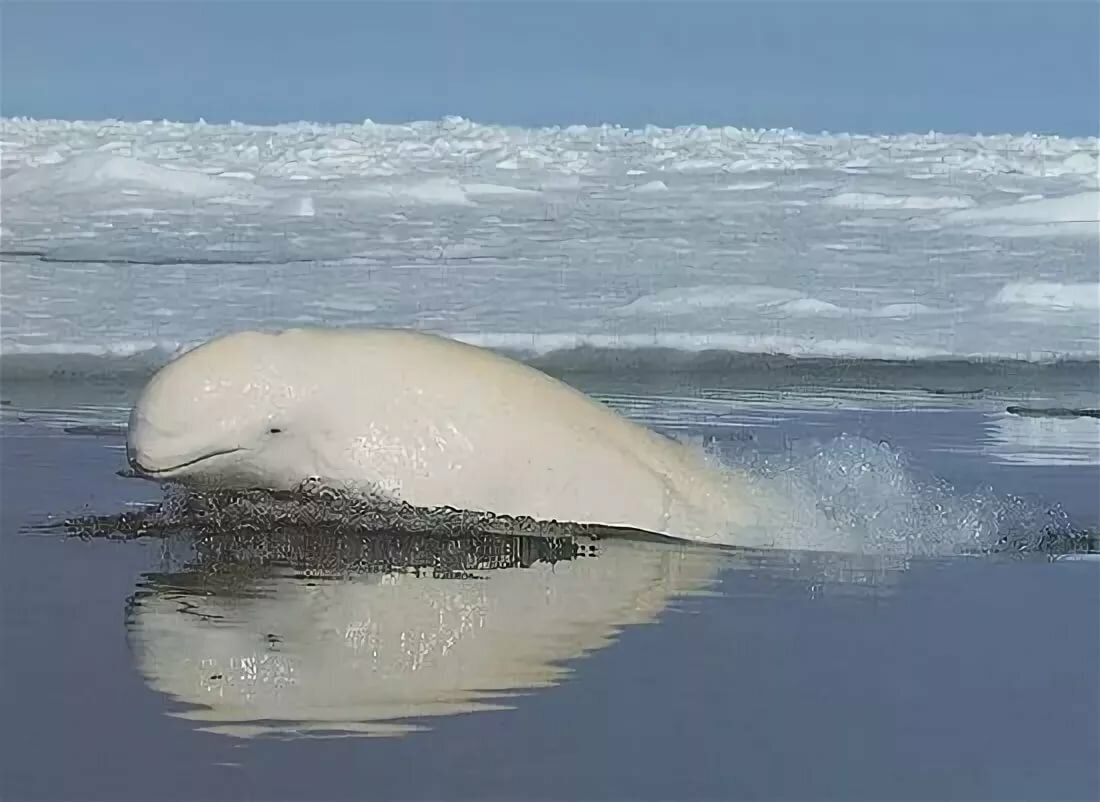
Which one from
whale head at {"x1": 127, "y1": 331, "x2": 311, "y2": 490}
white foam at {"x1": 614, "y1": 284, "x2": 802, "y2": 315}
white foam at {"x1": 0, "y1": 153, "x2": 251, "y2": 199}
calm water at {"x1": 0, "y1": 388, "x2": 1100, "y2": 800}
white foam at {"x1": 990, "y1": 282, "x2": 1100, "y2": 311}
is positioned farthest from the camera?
white foam at {"x1": 0, "y1": 153, "x2": 251, "y2": 199}

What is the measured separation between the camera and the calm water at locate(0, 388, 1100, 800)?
3592 mm

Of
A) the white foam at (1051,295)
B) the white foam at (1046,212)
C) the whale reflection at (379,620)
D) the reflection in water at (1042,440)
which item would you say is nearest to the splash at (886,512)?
the whale reflection at (379,620)

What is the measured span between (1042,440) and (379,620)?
504 centimetres

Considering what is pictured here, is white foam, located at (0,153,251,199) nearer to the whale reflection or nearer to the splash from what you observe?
the splash

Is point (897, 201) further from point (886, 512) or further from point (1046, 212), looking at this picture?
point (886, 512)

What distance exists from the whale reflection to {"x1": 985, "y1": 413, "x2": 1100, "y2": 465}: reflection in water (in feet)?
9.61

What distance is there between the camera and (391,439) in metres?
6.04

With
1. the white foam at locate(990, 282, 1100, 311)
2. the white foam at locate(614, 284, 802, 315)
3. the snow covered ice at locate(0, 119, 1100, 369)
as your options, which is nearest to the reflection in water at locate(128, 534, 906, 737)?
the snow covered ice at locate(0, 119, 1100, 369)

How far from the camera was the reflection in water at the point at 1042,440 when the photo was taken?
26.8 feet

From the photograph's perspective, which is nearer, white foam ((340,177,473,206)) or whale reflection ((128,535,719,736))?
whale reflection ((128,535,719,736))

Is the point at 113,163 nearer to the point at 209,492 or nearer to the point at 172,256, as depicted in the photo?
the point at 172,256

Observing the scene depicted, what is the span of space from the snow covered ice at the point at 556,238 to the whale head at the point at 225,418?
5.70 metres

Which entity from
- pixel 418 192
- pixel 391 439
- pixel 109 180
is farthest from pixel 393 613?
pixel 109 180

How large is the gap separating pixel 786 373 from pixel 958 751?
8.02 meters
